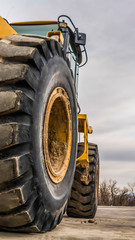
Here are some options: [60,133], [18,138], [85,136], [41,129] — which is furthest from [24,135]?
[85,136]

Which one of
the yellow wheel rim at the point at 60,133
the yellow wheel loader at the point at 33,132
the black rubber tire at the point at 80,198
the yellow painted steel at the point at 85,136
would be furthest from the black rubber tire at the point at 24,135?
the black rubber tire at the point at 80,198

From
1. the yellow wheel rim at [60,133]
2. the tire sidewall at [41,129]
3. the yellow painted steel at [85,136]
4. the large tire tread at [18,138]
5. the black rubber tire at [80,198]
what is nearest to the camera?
the large tire tread at [18,138]

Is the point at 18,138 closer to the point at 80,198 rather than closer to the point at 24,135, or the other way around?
the point at 24,135

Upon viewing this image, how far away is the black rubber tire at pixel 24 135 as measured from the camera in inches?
62.9

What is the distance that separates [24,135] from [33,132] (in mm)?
108

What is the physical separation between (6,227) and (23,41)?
117 cm

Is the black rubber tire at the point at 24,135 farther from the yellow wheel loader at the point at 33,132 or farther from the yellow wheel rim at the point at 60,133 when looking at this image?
the yellow wheel rim at the point at 60,133

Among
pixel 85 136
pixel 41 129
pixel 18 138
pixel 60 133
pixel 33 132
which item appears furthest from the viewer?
pixel 85 136

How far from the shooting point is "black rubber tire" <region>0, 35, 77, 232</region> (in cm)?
160

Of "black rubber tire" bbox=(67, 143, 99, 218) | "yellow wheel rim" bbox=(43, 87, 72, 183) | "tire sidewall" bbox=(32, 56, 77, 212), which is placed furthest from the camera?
"black rubber tire" bbox=(67, 143, 99, 218)

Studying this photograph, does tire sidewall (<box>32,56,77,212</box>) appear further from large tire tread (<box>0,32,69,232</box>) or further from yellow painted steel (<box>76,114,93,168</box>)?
yellow painted steel (<box>76,114,93,168</box>)

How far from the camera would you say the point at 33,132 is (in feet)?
5.77

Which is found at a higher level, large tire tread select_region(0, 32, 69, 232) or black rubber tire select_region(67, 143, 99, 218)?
large tire tread select_region(0, 32, 69, 232)

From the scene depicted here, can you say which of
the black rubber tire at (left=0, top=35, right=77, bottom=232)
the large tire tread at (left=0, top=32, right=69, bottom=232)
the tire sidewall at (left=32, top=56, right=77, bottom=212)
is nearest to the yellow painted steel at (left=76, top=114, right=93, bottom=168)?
the tire sidewall at (left=32, top=56, right=77, bottom=212)
